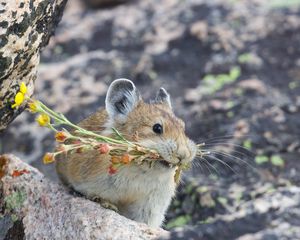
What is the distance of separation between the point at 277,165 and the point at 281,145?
401 millimetres

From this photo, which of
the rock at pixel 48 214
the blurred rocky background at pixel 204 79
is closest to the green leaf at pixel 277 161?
the blurred rocky background at pixel 204 79

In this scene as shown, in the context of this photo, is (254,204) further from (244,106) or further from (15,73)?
(244,106)

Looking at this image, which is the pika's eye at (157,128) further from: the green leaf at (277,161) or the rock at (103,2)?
the rock at (103,2)

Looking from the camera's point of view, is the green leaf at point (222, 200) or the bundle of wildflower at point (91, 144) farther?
the green leaf at point (222, 200)

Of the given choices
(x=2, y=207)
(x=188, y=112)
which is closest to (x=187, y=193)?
(x=188, y=112)

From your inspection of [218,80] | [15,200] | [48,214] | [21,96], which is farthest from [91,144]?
[218,80]

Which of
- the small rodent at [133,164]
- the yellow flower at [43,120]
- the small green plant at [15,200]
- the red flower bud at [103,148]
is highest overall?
the small rodent at [133,164]

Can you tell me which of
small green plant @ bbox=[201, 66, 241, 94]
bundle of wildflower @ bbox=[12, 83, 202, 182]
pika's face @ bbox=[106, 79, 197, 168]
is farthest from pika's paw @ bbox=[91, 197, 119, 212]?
small green plant @ bbox=[201, 66, 241, 94]

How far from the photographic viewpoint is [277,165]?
8.55 m

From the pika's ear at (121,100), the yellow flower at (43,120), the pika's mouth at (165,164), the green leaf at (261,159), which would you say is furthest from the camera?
the green leaf at (261,159)

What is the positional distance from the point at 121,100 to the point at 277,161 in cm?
241

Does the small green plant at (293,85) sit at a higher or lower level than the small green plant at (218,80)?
higher

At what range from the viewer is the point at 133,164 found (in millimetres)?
6582

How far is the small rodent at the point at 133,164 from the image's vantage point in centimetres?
649
